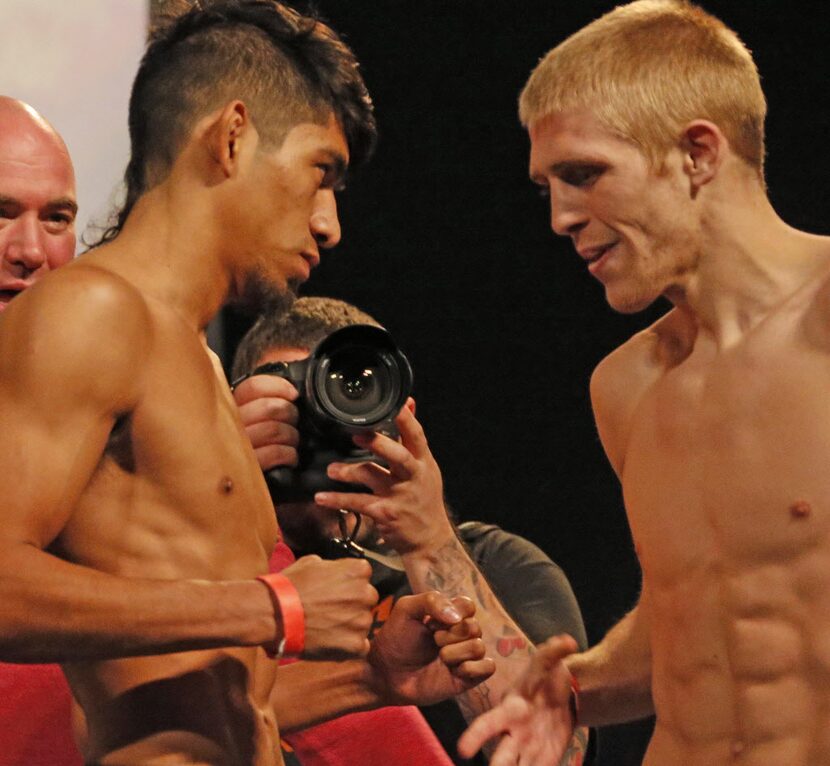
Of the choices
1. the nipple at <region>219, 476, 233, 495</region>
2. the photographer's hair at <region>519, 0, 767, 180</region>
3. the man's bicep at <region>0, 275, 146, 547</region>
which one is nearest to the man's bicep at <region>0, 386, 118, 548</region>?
the man's bicep at <region>0, 275, 146, 547</region>

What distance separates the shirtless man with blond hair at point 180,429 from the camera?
1311 millimetres

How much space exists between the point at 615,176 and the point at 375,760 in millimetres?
1038

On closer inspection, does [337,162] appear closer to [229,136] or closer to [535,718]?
[229,136]

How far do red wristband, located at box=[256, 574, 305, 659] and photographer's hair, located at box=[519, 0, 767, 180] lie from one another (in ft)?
2.17

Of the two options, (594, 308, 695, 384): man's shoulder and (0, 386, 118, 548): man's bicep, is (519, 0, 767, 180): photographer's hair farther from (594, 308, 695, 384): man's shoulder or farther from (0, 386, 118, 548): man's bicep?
(0, 386, 118, 548): man's bicep

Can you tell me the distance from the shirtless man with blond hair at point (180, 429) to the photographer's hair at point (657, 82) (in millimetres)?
254

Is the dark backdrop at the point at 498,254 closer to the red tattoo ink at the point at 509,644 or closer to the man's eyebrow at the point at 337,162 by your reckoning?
the red tattoo ink at the point at 509,644

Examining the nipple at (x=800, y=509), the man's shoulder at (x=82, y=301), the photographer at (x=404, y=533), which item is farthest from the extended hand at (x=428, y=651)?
the man's shoulder at (x=82, y=301)

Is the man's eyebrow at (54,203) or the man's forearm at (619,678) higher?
the man's eyebrow at (54,203)

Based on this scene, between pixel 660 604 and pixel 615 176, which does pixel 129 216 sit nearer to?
pixel 615 176

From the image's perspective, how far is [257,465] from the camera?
5.26ft

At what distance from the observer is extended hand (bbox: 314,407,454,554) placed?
1.76 meters

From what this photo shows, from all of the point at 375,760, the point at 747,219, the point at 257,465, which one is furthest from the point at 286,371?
the point at 375,760

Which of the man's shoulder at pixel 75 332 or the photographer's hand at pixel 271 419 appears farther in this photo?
the photographer's hand at pixel 271 419
